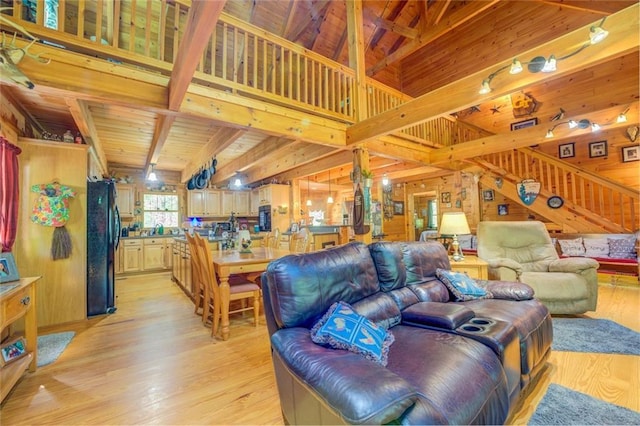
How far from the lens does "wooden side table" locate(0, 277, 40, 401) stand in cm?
178

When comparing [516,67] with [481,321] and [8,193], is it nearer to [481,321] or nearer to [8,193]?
[481,321]

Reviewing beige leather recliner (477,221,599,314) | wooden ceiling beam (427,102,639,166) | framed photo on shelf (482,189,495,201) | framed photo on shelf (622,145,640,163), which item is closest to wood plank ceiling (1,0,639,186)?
wooden ceiling beam (427,102,639,166)

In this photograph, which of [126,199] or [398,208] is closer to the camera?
[126,199]

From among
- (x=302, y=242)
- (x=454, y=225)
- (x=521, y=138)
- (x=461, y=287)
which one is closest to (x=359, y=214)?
(x=302, y=242)

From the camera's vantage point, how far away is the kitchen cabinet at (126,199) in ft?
21.4

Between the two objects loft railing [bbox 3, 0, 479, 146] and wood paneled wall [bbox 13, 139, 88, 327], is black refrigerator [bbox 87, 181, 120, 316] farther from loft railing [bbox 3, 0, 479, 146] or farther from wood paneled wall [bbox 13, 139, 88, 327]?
Result: loft railing [bbox 3, 0, 479, 146]

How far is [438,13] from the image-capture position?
6.21 m

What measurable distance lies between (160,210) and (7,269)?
555 cm

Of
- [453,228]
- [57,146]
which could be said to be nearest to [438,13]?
[453,228]

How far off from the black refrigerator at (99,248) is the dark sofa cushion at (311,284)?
3196 mm

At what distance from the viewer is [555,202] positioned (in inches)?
220

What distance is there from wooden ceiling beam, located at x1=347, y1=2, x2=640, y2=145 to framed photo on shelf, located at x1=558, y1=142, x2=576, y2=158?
16.6 ft

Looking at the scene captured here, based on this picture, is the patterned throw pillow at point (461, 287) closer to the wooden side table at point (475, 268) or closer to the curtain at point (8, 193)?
the wooden side table at point (475, 268)

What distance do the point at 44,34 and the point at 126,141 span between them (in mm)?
→ 2606
